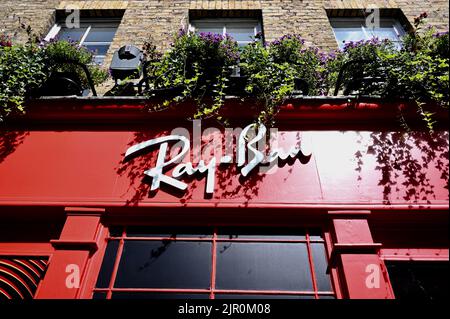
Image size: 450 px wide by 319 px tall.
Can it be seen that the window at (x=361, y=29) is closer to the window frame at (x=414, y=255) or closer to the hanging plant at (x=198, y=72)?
the hanging plant at (x=198, y=72)

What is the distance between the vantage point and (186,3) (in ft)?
24.8

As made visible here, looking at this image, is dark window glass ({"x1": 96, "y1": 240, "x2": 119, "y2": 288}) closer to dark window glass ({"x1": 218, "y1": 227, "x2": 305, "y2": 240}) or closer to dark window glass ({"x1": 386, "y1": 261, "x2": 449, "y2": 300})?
dark window glass ({"x1": 218, "y1": 227, "x2": 305, "y2": 240})

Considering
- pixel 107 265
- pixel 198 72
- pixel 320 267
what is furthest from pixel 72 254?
pixel 198 72

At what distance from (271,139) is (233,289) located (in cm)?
201

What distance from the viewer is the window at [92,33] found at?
7102mm

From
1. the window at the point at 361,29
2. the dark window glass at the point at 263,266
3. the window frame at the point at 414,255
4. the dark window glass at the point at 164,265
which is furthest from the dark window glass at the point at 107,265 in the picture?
the window at the point at 361,29

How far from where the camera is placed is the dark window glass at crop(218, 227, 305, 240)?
3.97 m

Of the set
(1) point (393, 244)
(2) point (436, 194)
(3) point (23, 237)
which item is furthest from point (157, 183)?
(2) point (436, 194)

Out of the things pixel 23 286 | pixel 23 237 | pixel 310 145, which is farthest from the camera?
pixel 310 145

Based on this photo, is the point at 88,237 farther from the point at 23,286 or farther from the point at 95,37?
the point at 95,37

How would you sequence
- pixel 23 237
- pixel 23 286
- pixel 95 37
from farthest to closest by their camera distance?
pixel 95 37 → pixel 23 237 → pixel 23 286

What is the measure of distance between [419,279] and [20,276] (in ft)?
15.2

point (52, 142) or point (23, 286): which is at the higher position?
point (52, 142)

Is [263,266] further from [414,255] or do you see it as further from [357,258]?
[414,255]
